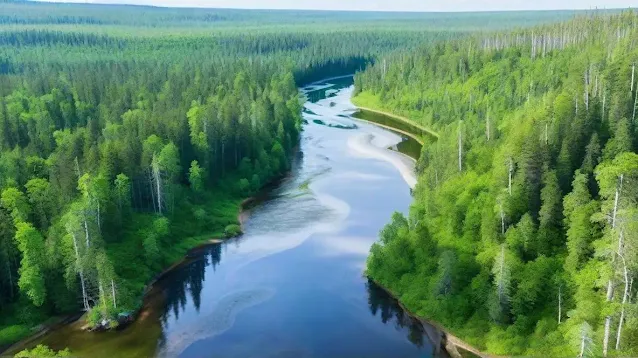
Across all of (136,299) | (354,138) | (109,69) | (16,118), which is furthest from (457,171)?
(109,69)

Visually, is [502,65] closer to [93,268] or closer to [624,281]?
[624,281]

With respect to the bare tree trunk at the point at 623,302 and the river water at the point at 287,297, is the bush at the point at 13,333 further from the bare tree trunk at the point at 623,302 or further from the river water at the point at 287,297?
the bare tree trunk at the point at 623,302

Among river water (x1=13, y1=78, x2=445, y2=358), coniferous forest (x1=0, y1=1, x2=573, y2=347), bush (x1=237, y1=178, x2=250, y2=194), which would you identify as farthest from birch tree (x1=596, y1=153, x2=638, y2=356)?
bush (x1=237, y1=178, x2=250, y2=194)

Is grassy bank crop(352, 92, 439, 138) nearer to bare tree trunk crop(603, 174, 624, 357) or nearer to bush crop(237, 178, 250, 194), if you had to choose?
bush crop(237, 178, 250, 194)

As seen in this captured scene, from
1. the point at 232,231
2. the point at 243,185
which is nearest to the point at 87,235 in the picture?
the point at 232,231

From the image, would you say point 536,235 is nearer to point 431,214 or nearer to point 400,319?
point 431,214

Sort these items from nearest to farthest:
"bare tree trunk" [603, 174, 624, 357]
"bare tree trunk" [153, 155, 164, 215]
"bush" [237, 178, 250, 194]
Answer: "bare tree trunk" [603, 174, 624, 357]
"bare tree trunk" [153, 155, 164, 215]
"bush" [237, 178, 250, 194]

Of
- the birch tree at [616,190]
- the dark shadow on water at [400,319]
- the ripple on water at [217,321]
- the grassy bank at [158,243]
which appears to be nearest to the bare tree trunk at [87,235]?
the grassy bank at [158,243]
